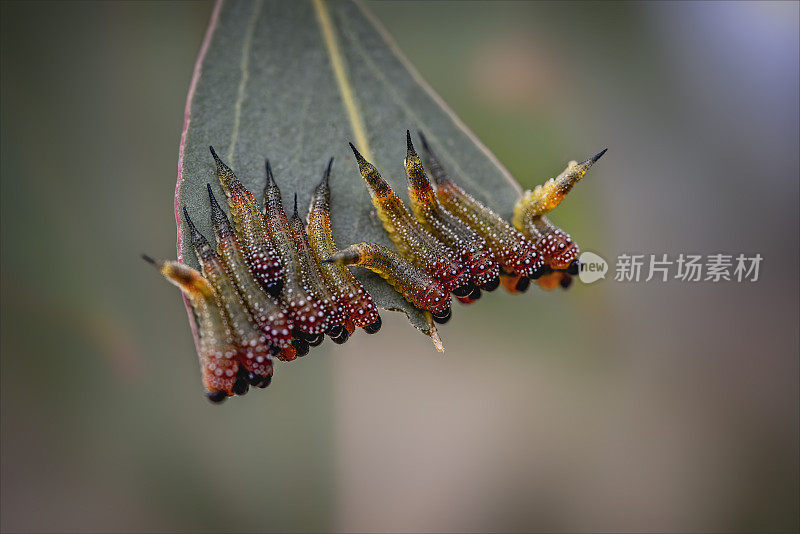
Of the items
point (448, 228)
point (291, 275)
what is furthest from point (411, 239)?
point (291, 275)

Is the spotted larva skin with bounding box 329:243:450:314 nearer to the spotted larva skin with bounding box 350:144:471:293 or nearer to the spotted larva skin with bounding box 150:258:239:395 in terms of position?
the spotted larva skin with bounding box 350:144:471:293

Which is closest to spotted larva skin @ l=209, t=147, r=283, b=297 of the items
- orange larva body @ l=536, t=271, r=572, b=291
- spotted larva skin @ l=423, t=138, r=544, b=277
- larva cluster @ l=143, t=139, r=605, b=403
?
larva cluster @ l=143, t=139, r=605, b=403

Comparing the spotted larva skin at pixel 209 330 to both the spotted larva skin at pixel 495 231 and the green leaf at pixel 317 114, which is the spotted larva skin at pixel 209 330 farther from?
the spotted larva skin at pixel 495 231

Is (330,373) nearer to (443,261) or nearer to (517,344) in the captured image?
(517,344)
